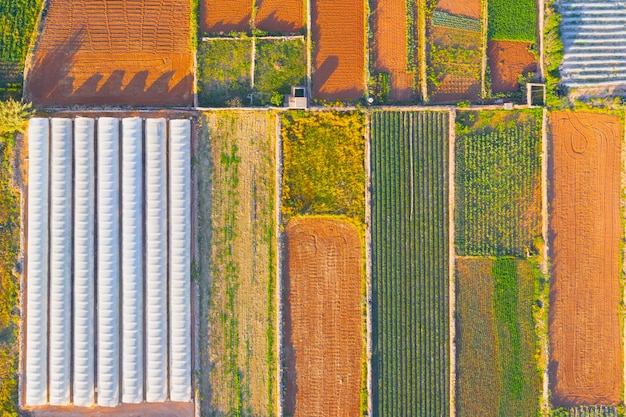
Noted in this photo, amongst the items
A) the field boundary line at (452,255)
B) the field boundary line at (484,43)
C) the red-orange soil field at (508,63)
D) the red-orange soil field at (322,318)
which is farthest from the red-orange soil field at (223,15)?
the red-orange soil field at (508,63)

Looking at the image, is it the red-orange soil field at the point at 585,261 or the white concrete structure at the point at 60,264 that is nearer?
the white concrete structure at the point at 60,264

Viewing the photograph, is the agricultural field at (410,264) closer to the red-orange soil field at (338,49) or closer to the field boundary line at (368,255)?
the field boundary line at (368,255)

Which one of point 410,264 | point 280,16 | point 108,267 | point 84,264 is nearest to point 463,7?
point 280,16

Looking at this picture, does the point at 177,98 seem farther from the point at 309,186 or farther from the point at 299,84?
the point at 309,186

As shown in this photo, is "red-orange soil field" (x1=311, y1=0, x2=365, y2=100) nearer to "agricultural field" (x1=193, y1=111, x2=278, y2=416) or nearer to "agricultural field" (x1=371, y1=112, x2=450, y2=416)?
"agricultural field" (x1=371, y1=112, x2=450, y2=416)

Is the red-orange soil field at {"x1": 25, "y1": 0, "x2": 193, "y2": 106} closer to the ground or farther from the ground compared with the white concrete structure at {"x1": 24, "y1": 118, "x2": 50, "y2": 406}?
farther from the ground

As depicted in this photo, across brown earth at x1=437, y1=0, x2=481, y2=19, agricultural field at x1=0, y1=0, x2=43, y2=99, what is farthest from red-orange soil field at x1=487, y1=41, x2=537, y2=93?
agricultural field at x1=0, y1=0, x2=43, y2=99
